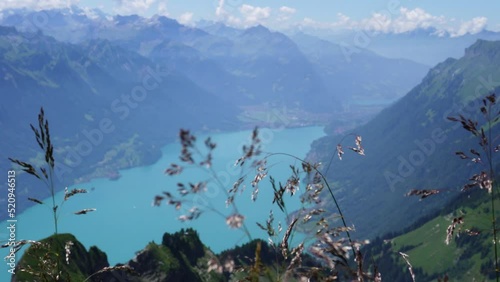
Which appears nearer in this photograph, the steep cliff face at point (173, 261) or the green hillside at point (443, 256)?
the steep cliff face at point (173, 261)

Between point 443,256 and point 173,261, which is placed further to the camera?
point 443,256

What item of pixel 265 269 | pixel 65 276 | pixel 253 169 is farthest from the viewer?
pixel 65 276

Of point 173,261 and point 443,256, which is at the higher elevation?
point 173,261

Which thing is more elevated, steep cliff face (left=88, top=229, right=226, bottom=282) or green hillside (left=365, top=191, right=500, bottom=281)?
steep cliff face (left=88, top=229, right=226, bottom=282)

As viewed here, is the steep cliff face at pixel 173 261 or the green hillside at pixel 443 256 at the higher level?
the steep cliff face at pixel 173 261

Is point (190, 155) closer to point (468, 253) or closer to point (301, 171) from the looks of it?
point (301, 171)

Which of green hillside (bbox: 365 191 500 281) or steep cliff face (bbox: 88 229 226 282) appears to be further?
green hillside (bbox: 365 191 500 281)

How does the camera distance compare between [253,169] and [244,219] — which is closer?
[244,219]

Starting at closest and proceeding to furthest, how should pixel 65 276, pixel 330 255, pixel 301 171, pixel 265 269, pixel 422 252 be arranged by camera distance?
pixel 265 269
pixel 330 255
pixel 301 171
pixel 65 276
pixel 422 252

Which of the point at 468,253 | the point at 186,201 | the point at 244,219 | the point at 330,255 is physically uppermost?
the point at 186,201

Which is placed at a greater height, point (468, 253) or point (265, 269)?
point (265, 269)

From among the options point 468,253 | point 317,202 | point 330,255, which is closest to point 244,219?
point 330,255
